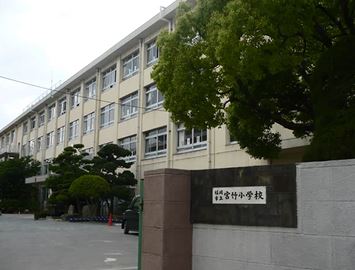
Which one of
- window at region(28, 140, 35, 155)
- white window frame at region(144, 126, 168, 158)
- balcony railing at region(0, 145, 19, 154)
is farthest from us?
balcony railing at region(0, 145, 19, 154)

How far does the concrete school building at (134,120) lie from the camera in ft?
81.0

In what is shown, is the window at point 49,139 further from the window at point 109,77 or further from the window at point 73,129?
the window at point 109,77

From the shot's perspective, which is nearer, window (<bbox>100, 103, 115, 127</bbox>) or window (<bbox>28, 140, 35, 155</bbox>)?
window (<bbox>100, 103, 115, 127</bbox>)

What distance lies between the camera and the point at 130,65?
35.7 meters

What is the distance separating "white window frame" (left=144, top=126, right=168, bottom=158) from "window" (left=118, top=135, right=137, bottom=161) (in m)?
1.56

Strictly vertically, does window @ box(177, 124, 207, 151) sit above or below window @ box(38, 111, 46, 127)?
below

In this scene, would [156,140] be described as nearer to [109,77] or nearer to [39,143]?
[109,77]

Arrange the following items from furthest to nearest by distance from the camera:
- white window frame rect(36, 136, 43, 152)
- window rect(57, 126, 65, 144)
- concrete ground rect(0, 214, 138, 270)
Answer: white window frame rect(36, 136, 43, 152), window rect(57, 126, 65, 144), concrete ground rect(0, 214, 138, 270)

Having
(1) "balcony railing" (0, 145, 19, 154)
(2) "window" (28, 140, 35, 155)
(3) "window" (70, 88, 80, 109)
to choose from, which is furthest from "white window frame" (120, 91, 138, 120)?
(1) "balcony railing" (0, 145, 19, 154)

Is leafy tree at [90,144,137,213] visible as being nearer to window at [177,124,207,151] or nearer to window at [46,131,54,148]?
window at [177,124,207,151]

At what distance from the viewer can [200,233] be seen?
24.8 feet

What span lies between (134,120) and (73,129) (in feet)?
47.0

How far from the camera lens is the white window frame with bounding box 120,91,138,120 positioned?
3403 centimetres

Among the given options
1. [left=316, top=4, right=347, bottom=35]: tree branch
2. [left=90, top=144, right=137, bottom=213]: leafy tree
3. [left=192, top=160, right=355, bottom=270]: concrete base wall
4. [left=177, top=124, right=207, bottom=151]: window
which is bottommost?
[left=192, top=160, right=355, bottom=270]: concrete base wall
